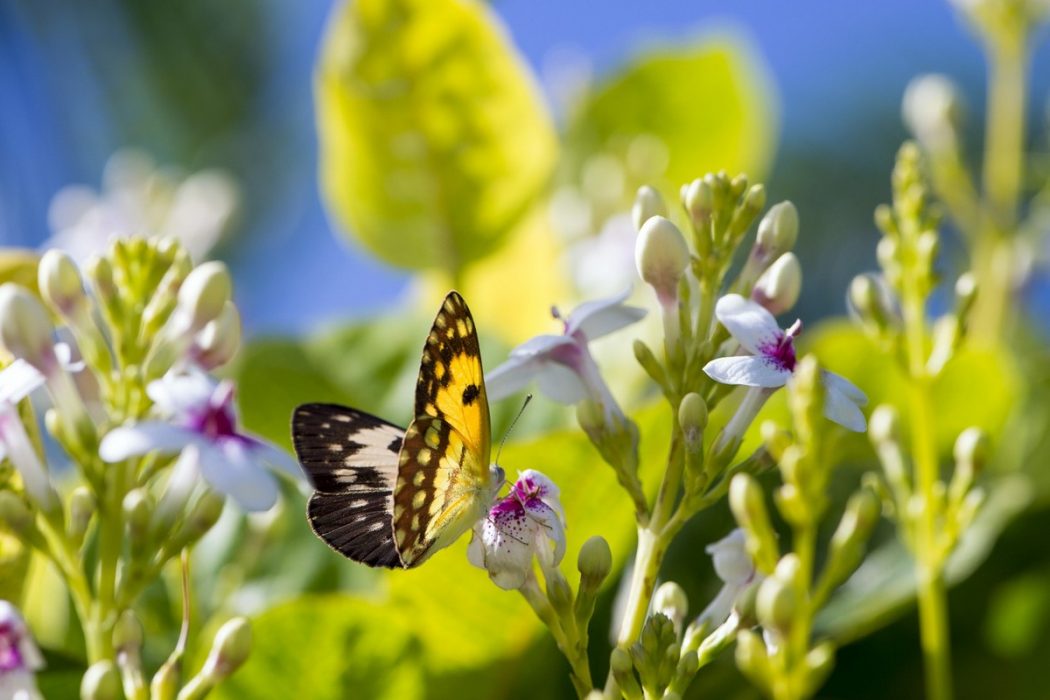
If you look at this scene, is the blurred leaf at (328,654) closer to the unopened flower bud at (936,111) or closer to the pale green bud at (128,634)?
the pale green bud at (128,634)

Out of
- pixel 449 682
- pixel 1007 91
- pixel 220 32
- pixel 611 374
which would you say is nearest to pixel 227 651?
pixel 449 682

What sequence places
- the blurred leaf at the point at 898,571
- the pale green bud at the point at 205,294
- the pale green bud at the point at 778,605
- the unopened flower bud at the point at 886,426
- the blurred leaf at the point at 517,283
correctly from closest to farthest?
1. the pale green bud at the point at 778,605
2. the pale green bud at the point at 205,294
3. the unopened flower bud at the point at 886,426
4. the blurred leaf at the point at 898,571
5. the blurred leaf at the point at 517,283

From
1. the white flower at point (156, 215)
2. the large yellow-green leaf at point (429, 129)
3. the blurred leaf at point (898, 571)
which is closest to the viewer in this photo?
the blurred leaf at point (898, 571)

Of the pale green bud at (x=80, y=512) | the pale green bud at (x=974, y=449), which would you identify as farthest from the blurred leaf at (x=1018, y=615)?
the pale green bud at (x=80, y=512)

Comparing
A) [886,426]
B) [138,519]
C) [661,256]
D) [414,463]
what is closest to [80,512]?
[138,519]

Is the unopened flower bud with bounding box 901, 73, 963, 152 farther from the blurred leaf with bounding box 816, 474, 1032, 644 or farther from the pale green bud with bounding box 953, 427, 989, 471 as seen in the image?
the pale green bud with bounding box 953, 427, 989, 471

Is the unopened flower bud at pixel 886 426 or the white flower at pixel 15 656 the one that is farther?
the unopened flower bud at pixel 886 426
